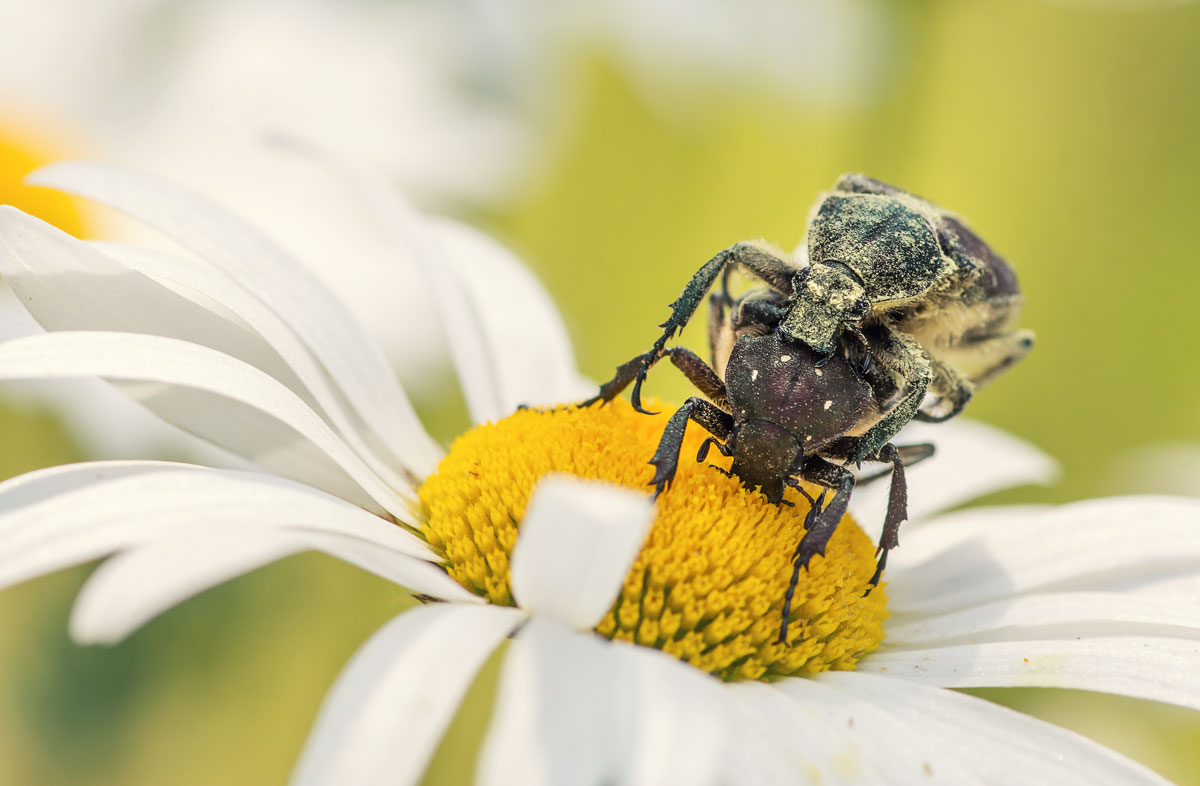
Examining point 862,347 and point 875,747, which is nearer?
point 875,747

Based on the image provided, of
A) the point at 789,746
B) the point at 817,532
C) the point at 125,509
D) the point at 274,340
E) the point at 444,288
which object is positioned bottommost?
the point at 789,746

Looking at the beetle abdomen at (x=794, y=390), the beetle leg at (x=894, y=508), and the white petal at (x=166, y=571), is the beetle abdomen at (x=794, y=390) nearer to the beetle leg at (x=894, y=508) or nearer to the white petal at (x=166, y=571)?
the beetle leg at (x=894, y=508)

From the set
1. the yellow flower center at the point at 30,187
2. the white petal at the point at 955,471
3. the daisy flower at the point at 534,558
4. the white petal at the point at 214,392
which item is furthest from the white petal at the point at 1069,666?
the yellow flower center at the point at 30,187

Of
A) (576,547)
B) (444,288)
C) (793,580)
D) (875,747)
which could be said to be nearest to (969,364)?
(793,580)

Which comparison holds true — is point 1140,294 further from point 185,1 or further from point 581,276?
point 185,1

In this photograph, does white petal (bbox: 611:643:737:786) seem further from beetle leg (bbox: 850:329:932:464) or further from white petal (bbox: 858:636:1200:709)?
white petal (bbox: 858:636:1200:709)

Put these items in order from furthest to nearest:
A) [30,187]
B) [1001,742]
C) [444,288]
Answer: [30,187]
[444,288]
[1001,742]

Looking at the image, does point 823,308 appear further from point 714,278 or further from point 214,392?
point 214,392

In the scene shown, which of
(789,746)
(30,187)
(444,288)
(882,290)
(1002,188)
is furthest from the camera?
(1002,188)
